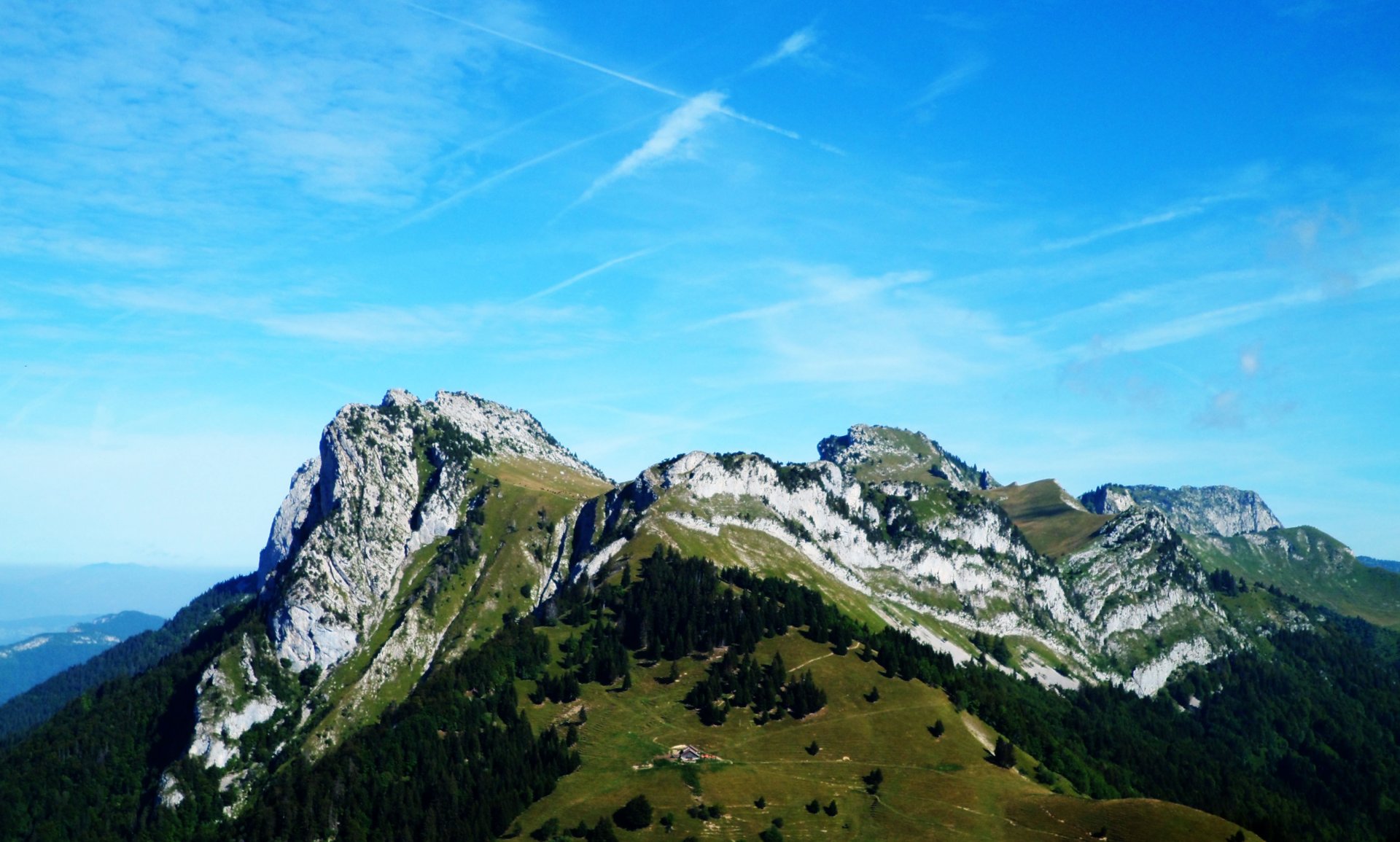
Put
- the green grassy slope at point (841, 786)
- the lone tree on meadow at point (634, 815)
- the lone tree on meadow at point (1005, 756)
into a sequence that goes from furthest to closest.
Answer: the lone tree on meadow at point (1005, 756)
the lone tree on meadow at point (634, 815)
the green grassy slope at point (841, 786)

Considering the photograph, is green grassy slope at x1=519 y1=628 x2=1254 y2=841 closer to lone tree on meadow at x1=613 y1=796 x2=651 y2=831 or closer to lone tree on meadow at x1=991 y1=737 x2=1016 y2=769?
lone tree on meadow at x1=613 y1=796 x2=651 y2=831

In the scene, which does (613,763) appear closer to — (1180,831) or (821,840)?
(821,840)

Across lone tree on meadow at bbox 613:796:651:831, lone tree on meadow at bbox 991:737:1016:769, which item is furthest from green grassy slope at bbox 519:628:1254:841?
lone tree on meadow at bbox 991:737:1016:769

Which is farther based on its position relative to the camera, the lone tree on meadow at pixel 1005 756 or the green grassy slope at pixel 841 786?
the lone tree on meadow at pixel 1005 756

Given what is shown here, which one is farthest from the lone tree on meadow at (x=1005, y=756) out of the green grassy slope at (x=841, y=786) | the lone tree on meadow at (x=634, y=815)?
the lone tree on meadow at (x=634, y=815)

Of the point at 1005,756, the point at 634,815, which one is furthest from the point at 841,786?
the point at 1005,756

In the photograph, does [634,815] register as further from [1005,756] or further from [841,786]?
[1005,756]

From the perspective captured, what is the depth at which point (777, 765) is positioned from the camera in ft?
575

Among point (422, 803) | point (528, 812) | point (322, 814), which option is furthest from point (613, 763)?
point (322, 814)

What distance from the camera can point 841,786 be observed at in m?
167

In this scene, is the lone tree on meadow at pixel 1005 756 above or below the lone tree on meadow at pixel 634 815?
above

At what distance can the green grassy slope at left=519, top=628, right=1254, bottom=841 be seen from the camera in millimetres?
152000

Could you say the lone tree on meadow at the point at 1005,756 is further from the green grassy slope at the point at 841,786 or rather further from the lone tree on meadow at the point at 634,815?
the lone tree on meadow at the point at 634,815

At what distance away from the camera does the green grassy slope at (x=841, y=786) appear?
15200 centimetres
